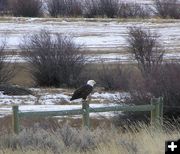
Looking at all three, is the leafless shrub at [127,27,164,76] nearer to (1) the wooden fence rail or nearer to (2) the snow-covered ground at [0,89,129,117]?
(2) the snow-covered ground at [0,89,129,117]

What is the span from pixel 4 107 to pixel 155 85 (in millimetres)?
5309

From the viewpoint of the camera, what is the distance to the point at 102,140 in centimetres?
867

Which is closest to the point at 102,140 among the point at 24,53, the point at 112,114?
the point at 112,114

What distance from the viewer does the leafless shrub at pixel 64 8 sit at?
217ft

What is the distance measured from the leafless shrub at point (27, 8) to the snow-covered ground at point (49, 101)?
42.7 meters

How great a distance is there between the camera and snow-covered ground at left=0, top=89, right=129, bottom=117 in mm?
19214

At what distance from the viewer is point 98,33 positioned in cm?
4494

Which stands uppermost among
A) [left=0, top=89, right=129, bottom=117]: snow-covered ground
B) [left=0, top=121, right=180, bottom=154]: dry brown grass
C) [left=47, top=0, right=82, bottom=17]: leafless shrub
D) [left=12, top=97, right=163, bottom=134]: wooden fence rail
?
[left=0, top=121, right=180, bottom=154]: dry brown grass

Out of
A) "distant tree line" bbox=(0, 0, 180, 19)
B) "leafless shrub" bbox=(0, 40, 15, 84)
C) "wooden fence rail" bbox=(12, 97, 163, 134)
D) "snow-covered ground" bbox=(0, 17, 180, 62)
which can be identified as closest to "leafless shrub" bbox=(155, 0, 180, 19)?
"distant tree line" bbox=(0, 0, 180, 19)

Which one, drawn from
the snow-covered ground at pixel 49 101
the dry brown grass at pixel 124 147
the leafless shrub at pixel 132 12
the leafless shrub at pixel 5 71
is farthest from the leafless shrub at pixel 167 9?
the dry brown grass at pixel 124 147

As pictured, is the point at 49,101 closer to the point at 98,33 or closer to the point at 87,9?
the point at 98,33

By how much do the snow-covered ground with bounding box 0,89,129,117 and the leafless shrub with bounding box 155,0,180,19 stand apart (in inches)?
1562

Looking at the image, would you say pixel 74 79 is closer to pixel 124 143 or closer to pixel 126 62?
pixel 126 62

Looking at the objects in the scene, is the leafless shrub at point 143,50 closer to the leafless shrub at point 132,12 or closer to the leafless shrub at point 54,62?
the leafless shrub at point 54,62
